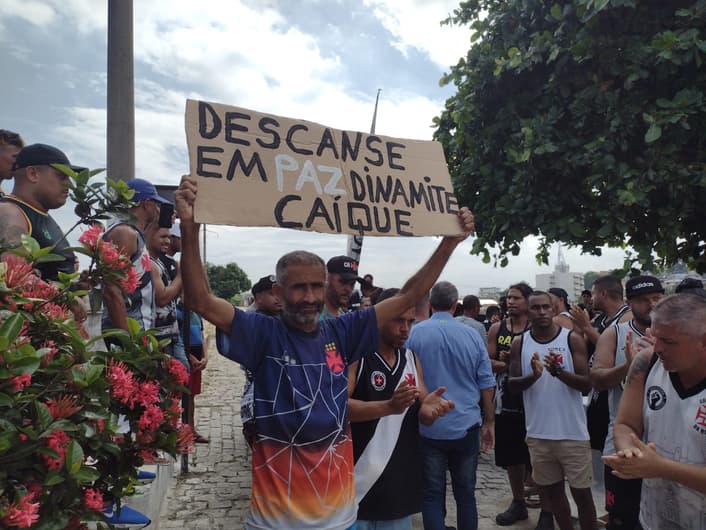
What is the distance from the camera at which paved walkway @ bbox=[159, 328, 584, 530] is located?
5.00 metres

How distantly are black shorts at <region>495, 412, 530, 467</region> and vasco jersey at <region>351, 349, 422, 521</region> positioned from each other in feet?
7.78

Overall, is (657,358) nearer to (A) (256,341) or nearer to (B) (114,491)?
(A) (256,341)

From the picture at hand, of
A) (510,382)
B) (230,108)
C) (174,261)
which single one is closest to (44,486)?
(230,108)

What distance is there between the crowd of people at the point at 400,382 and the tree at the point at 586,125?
131cm

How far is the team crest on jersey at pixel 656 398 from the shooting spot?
2.74 meters

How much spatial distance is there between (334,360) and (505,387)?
355cm

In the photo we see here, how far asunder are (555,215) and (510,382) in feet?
7.42

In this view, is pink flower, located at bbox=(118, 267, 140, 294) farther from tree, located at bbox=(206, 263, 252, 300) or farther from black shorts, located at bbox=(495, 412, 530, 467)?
tree, located at bbox=(206, 263, 252, 300)

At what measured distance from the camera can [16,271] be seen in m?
1.46

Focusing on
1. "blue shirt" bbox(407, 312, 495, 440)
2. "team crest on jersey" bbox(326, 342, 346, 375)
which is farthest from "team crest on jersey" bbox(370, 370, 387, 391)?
"blue shirt" bbox(407, 312, 495, 440)

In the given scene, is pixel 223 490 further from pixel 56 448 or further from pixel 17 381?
pixel 17 381

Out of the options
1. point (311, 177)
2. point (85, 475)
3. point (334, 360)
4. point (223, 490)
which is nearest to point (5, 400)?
point (85, 475)

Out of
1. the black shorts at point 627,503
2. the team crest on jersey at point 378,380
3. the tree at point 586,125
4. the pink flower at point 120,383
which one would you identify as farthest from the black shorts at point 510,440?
the pink flower at point 120,383

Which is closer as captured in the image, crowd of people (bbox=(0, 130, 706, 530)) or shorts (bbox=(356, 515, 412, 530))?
crowd of people (bbox=(0, 130, 706, 530))
